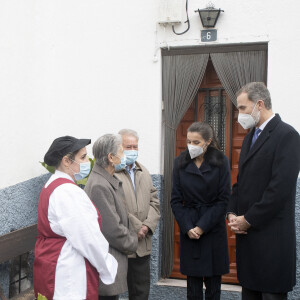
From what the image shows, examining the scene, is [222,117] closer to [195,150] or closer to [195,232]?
[195,150]

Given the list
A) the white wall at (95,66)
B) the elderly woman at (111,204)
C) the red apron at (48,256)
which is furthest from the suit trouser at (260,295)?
the white wall at (95,66)

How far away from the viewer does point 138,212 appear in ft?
13.6

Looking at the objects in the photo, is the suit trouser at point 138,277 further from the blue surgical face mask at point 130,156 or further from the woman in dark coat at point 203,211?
the blue surgical face mask at point 130,156

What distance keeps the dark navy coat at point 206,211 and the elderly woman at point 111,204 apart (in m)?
0.69

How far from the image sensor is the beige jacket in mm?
4117

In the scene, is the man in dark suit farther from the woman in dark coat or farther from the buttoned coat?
the buttoned coat

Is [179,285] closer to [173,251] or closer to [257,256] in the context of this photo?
[173,251]

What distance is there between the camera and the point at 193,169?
4133 millimetres

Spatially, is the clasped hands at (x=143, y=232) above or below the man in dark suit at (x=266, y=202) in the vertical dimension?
below

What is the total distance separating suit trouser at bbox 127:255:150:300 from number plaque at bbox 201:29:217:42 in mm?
2174

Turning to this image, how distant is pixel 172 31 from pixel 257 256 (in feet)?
8.66

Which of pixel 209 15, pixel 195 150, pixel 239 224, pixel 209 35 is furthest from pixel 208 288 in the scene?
pixel 209 15

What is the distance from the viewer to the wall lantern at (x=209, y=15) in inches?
196

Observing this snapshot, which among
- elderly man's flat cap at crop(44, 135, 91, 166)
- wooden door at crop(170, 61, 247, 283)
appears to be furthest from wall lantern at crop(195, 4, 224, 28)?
elderly man's flat cap at crop(44, 135, 91, 166)
